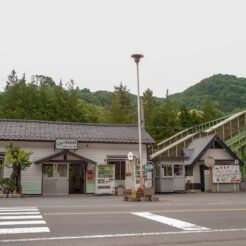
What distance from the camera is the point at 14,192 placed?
22109 mm

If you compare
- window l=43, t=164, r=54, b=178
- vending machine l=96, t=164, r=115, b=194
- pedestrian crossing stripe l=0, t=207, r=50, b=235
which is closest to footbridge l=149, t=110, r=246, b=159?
vending machine l=96, t=164, r=115, b=194

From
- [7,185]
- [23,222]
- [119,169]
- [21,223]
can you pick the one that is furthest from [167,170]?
[21,223]

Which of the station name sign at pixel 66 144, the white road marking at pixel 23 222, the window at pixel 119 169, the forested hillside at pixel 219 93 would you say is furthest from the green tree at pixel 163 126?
the white road marking at pixel 23 222

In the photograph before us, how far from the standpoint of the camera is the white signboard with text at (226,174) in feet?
92.3

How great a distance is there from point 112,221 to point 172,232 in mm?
2177

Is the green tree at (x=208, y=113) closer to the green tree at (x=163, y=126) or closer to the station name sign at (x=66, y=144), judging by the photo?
the green tree at (x=163, y=126)

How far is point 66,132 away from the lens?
27.3 m

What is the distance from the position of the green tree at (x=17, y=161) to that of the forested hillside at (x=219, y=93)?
53.3 m

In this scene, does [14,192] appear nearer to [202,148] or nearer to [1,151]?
[1,151]

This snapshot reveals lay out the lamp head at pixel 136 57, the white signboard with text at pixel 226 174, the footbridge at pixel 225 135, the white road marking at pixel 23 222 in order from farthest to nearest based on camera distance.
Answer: the footbridge at pixel 225 135, the white signboard with text at pixel 226 174, the lamp head at pixel 136 57, the white road marking at pixel 23 222

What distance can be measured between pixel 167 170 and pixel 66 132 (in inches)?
316

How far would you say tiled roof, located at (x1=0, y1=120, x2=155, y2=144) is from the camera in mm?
25438

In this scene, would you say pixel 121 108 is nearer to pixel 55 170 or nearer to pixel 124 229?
pixel 55 170

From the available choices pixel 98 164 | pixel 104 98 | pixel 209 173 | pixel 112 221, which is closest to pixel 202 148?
pixel 209 173
